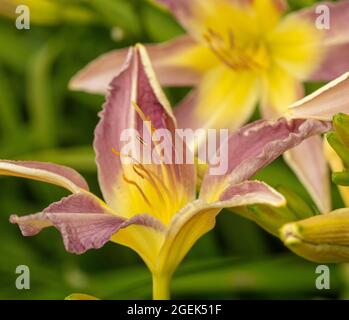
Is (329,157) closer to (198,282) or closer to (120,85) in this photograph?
(120,85)

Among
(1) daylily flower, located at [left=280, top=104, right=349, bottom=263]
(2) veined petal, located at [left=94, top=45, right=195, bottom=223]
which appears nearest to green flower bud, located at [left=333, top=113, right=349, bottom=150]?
(1) daylily flower, located at [left=280, top=104, right=349, bottom=263]

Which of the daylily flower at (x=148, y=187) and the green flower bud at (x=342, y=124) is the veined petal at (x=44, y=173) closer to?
Result: the daylily flower at (x=148, y=187)

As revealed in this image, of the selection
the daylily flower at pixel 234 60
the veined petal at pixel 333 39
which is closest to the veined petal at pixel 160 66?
the daylily flower at pixel 234 60

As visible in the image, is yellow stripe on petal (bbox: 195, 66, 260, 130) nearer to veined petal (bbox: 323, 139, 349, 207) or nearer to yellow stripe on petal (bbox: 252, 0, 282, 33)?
yellow stripe on petal (bbox: 252, 0, 282, 33)

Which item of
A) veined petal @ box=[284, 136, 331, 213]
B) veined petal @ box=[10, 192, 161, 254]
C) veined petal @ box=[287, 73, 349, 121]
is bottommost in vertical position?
veined petal @ box=[10, 192, 161, 254]
